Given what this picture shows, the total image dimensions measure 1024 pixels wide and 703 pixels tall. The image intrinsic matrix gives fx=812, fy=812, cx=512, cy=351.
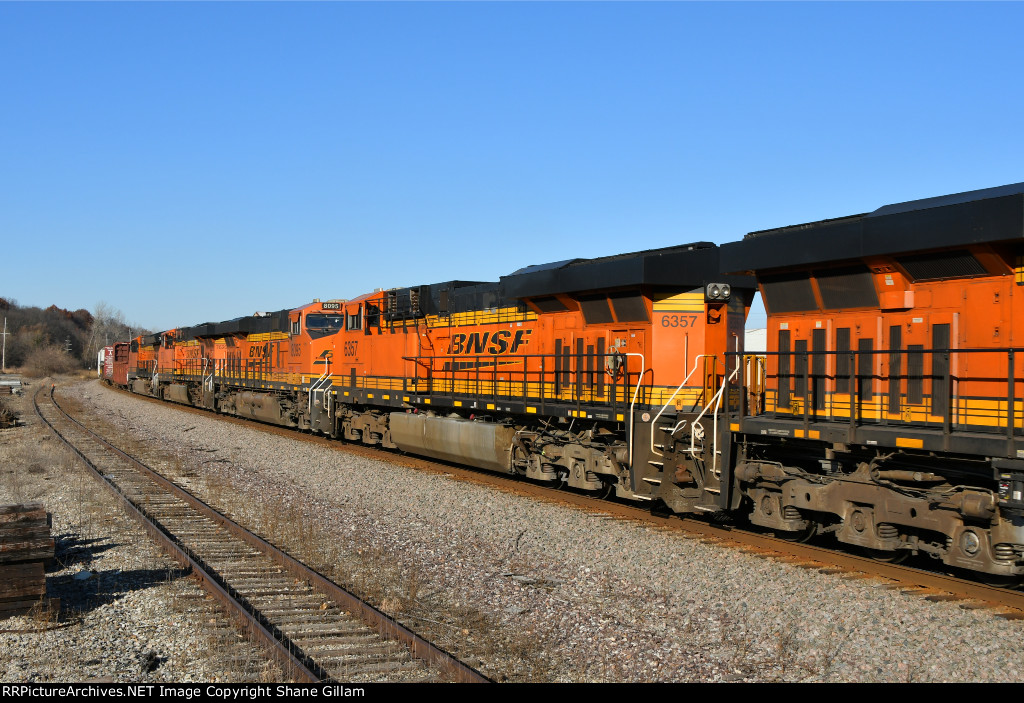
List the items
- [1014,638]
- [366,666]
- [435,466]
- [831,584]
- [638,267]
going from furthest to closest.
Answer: [435,466], [638,267], [831,584], [1014,638], [366,666]

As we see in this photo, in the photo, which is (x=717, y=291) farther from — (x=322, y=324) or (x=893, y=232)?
(x=322, y=324)

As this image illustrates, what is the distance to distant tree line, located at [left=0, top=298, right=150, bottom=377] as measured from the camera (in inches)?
3883

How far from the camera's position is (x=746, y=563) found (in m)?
8.61

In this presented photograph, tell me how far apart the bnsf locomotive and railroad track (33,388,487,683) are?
467cm

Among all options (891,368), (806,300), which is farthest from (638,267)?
(891,368)

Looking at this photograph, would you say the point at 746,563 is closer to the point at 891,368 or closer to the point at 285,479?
the point at 891,368

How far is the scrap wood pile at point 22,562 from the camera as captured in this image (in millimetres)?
6688

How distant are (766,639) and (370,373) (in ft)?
48.8

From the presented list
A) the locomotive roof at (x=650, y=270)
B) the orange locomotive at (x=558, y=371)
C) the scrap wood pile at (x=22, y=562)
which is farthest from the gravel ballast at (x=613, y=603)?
the locomotive roof at (x=650, y=270)

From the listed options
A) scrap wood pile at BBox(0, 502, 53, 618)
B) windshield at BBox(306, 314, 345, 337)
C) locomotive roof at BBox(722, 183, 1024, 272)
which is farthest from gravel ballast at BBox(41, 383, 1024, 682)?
windshield at BBox(306, 314, 345, 337)

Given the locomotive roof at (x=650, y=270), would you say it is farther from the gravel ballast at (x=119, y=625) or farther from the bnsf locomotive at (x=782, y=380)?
the gravel ballast at (x=119, y=625)

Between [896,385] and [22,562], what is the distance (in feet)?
27.5

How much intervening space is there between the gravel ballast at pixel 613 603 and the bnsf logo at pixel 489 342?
3.36 meters
